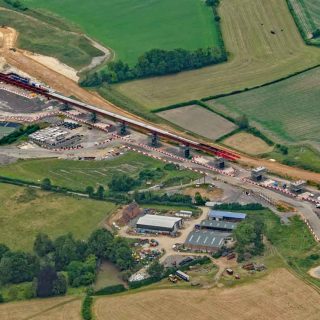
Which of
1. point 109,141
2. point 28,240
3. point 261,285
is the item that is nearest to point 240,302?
point 261,285

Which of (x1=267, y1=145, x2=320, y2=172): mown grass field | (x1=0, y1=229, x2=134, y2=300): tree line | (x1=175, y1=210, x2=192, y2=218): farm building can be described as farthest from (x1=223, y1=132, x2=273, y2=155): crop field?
(x1=0, y1=229, x2=134, y2=300): tree line

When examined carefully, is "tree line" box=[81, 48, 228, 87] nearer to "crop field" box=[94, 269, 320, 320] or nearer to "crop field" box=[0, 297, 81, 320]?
"crop field" box=[94, 269, 320, 320]

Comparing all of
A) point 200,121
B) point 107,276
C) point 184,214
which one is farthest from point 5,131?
point 107,276

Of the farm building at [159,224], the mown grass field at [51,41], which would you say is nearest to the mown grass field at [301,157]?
the farm building at [159,224]

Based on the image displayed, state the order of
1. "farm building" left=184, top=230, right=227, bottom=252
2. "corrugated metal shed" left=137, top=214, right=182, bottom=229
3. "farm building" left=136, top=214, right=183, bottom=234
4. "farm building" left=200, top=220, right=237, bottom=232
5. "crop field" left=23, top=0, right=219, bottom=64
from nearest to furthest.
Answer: "farm building" left=184, top=230, right=227, bottom=252
"farm building" left=200, top=220, right=237, bottom=232
"farm building" left=136, top=214, right=183, bottom=234
"corrugated metal shed" left=137, top=214, right=182, bottom=229
"crop field" left=23, top=0, right=219, bottom=64

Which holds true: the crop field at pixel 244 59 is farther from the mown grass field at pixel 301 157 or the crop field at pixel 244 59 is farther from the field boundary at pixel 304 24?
the mown grass field at pixel 301 157

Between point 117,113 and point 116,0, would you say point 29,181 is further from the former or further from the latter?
point 116,0
